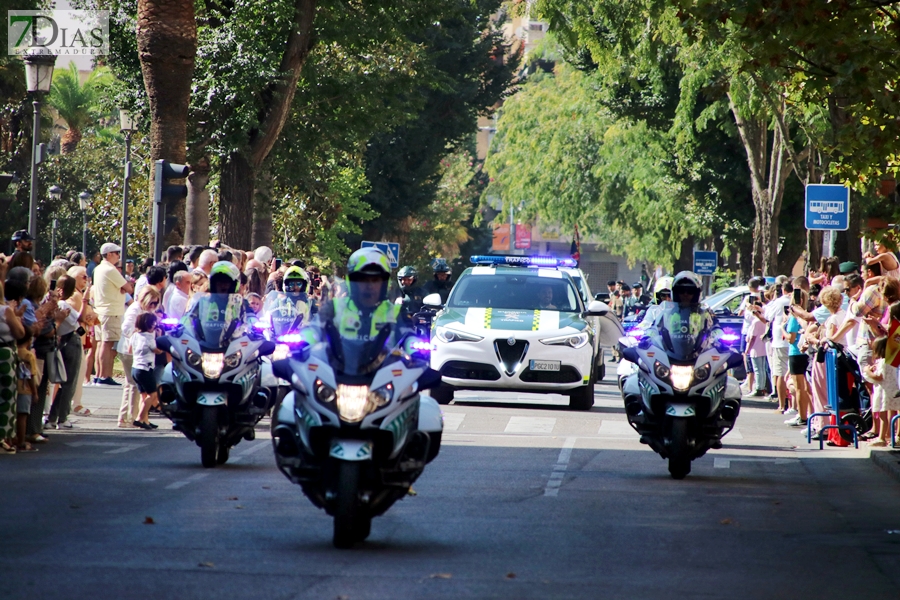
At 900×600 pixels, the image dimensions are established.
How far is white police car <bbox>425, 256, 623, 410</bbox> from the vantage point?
65.9 ft

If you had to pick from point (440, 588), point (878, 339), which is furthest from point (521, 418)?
point (440, 588)

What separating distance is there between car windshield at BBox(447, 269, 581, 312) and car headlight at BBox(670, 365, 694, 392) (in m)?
8.15

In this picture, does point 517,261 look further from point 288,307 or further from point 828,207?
point 288,307

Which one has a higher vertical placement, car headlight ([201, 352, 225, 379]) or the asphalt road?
car headlight ([201, 352, 225, 379])

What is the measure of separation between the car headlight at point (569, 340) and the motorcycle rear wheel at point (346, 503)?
1136 centimetres

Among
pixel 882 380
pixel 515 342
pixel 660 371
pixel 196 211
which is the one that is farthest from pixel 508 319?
pixel 196 211

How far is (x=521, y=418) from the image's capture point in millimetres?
19344

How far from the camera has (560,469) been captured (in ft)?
45.1

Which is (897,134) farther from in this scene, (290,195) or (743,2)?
(290,195)

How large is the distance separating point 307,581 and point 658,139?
36516 millimetres

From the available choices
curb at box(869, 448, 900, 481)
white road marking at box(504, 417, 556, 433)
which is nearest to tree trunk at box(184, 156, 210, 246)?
white road marking at box(504, 417, 556, 433)

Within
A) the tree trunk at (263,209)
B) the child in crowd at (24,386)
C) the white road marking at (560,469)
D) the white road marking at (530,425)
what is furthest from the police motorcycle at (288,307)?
the tree trunk at (263,209)

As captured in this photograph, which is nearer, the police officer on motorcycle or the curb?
the curb

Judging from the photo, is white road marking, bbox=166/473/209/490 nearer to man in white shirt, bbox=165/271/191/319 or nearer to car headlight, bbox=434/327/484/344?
man in white shirt, bbox=165/271/191/319
